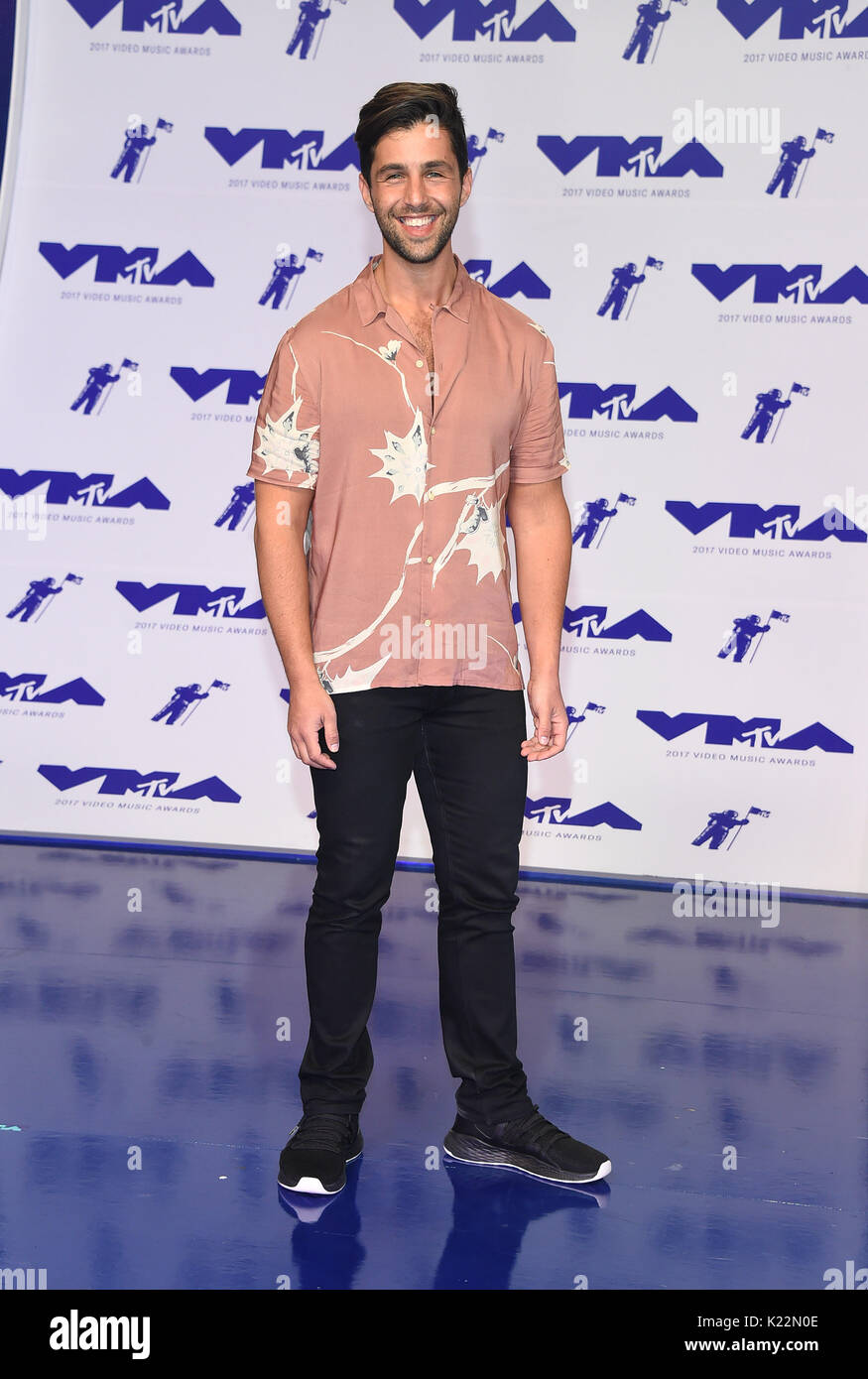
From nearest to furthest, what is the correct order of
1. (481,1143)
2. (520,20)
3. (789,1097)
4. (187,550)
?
1. (481,1143)
2. (789,1097)
3. (520,20)
4. (187,550)

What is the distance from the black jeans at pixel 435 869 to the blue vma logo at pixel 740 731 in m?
1.93

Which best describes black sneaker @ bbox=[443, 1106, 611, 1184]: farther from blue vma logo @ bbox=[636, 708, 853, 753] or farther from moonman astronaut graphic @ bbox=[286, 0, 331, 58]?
moonman astronaut graphic @ bbox=[286, 0, 331, 58]

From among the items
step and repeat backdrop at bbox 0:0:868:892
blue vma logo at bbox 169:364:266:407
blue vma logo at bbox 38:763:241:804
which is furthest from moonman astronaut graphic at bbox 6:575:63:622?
blue vma logo at bbox 169:364:266:407

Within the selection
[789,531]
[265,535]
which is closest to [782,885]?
[789,531]

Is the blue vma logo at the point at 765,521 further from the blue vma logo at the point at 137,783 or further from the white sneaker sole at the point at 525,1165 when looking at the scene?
the white sneaker sole at the point at 525,1165

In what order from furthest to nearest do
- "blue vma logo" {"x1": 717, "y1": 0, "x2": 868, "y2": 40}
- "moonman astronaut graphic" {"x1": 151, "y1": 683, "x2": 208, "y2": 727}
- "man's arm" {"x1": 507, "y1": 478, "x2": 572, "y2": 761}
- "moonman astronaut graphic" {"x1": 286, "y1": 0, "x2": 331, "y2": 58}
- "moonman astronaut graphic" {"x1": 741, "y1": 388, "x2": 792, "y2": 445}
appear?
"moonman astronaut graphic" {"x1": 151, "y1": 683, "x2": 208, "y2": 727} < "moonman astronaut graphic" {"x1": 286, "y1": 0, "x2": 331, "y2": 58} < "moonman astronaut graphic" {"x1": 741, "y1": 388, "x2": 792, "y2": 445} < "blue vma logo" {"x1": 717, "y1": 0, "x2": 868, "y2": 40} < "man's arm" {"x1": 507, "y1": 478, "x2": 572, "y2": 761}

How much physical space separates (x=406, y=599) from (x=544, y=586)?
0.28m

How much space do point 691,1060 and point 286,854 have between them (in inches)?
71.7

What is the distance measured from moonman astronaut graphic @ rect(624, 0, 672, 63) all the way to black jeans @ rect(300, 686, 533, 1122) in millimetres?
2580

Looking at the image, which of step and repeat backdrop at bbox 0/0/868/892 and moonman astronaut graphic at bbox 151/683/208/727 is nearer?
step and repeat backdrop at bbox 0/0/868/892

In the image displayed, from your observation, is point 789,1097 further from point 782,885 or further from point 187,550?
point 187,550

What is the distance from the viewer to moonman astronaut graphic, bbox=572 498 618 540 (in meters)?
4.08

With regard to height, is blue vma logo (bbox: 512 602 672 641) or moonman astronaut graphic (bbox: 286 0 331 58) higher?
moonman astronaut graphic (bbox: 286 0 331 58)

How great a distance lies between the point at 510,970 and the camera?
229 cm
